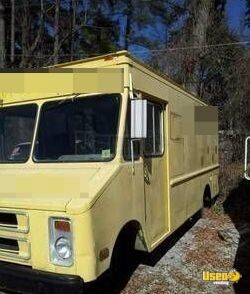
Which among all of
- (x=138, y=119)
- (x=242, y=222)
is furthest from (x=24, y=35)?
(x=138, y=119)

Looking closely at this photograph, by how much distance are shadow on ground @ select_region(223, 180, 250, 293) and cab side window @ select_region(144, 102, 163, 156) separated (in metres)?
1.95

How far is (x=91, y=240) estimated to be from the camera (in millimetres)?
4125

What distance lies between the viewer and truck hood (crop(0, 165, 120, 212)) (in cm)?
422

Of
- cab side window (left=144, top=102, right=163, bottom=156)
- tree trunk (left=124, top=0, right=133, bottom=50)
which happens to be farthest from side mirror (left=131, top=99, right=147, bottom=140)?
tree trunk (left=124, top=0, right=133, bottom=50)

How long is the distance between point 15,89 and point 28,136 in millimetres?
769

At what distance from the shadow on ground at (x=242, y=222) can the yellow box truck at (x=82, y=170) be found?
1124mm

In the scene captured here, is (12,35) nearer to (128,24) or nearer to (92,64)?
(128,24)

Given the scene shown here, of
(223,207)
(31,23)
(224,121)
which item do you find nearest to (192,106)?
(223,207)

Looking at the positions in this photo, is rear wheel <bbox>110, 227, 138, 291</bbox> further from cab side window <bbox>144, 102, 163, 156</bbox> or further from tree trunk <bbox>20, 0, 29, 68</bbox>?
tree trunk <bbox>20, 0, 29, 68</bbox>

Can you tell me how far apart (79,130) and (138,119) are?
2.46ft

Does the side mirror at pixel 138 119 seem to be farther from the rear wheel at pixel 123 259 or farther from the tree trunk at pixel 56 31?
the tree trunk at pixel 56 31

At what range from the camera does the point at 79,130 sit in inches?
207

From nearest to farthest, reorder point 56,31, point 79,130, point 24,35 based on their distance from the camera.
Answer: point 79,130
point 24,35
point 56,31

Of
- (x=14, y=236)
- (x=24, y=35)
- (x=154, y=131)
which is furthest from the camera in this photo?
(x=24, y=35)
